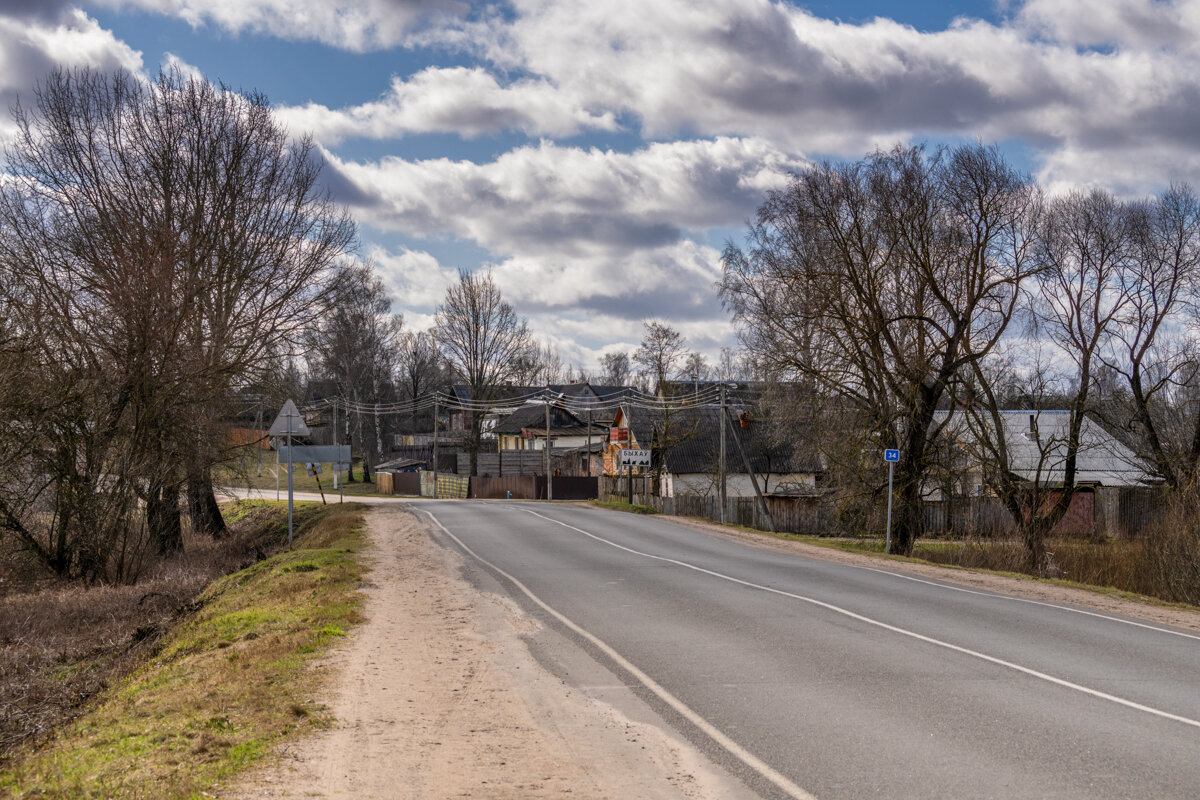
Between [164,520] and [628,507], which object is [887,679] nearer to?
[164,520]

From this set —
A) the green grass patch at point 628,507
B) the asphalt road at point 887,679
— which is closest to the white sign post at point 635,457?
the green grass patch at point 628,507

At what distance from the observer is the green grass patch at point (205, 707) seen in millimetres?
6227

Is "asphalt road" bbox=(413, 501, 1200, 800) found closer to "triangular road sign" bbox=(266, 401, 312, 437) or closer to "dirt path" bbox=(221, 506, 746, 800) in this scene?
"dirt path" bbox=(221, 506, 746, 800)

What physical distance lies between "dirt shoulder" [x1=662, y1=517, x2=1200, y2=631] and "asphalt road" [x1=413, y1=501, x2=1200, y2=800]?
98 cm

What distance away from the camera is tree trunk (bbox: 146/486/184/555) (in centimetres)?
2383

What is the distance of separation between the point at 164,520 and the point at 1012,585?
66.8ft

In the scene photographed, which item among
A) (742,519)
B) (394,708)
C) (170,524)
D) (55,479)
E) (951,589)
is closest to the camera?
(394,708)

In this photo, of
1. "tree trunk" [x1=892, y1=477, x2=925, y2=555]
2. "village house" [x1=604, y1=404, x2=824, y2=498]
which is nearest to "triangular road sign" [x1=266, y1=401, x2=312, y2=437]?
"tree trunk" [x1=892, y1=477, x2=925, y2=555]

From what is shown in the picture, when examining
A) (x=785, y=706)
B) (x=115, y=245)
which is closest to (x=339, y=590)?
(x=785, y=706)

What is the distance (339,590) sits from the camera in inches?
599

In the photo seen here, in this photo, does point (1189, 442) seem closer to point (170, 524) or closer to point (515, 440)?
point (170, 524)

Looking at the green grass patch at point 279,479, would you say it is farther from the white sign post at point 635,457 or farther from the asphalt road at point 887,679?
the asphalt road at point 887,679

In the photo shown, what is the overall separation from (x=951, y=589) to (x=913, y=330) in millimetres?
14170

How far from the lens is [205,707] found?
26.7 feet
